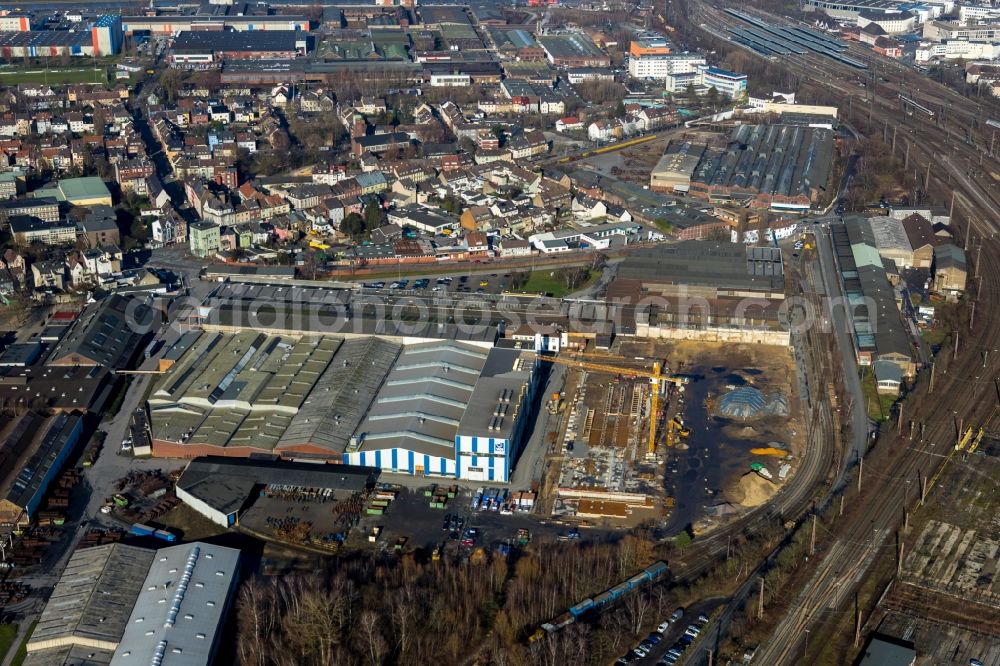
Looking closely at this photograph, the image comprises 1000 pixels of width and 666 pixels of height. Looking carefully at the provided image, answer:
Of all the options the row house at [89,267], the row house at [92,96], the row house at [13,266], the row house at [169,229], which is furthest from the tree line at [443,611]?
the row house at [92,96]

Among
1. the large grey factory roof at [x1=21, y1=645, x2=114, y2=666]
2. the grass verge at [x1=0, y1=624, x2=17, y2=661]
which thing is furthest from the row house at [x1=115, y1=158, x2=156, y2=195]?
the large grey factory roof at [x1=21, y1=645, x2=114, y2=666]

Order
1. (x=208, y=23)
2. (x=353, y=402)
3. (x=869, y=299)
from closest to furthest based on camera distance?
(x=353, y=402)
(x=869, y=299)
(x=208, y=23)

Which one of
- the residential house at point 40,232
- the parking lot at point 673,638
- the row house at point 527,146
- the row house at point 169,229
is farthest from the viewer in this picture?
the row house at point 527,146

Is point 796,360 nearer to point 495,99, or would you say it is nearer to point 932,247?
point 932,247

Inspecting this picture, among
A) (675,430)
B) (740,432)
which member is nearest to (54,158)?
(675,430)

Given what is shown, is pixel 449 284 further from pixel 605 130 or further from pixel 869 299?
pixel 605 130

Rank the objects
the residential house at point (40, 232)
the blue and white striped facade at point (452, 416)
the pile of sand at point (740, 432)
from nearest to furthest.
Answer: the blue and white striped facade at point (452, 416)
the pile of sand at point (740, 432)
the residential house at point (40, 232)

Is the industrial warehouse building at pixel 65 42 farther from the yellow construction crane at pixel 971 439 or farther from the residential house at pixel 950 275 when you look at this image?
the yellow construction crane at pixel 971 439
